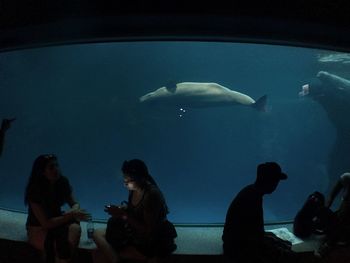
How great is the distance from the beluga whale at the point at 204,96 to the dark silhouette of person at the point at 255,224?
1055 centimetres

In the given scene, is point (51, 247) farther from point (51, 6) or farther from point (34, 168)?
point (51, 6)

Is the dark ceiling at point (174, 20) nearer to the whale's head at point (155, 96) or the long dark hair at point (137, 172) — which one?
the long dark hair at point (137, 172)

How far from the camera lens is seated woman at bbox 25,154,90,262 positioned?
11.9ft

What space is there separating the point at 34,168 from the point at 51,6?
1.69m

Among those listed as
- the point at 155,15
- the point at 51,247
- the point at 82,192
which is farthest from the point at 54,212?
the point at 82,192

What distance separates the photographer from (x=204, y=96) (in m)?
14.5

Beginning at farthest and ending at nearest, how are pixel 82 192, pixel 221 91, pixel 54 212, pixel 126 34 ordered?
pixel 82 192, pixel 221 91, pixel 126 34, pixel 54 212

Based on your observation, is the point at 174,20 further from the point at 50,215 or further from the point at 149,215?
the point at 50,215

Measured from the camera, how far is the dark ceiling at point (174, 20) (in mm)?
3562

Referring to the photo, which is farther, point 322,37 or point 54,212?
point 322,37

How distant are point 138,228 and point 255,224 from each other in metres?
1.19

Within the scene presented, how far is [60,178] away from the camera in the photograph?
3.94 metres

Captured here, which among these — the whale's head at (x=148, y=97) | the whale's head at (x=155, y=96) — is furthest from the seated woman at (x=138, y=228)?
the whale's head at (x=155, y=96)

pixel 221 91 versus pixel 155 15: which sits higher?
pixel 221 91
